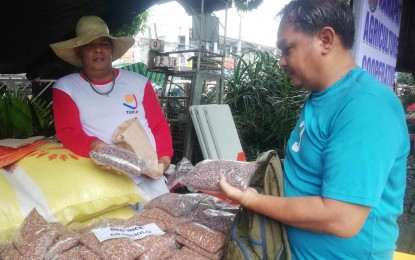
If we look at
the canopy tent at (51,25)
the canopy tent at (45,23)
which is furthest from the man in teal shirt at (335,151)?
the canopy tent at (45,23)

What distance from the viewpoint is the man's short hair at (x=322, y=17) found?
35.8 inches

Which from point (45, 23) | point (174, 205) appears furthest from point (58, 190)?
point (45, 23)

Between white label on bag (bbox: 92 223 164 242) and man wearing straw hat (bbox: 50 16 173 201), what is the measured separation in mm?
537

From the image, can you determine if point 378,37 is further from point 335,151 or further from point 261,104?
point 261,104

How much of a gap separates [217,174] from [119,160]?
1.48 feet

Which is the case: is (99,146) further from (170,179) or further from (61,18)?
(61,18)

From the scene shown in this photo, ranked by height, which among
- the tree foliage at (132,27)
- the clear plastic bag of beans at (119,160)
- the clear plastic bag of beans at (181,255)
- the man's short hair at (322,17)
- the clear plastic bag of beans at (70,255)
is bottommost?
the clear plastic bag of beans at (181,255)

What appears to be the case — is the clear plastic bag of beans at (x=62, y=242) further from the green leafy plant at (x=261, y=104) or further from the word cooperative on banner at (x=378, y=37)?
the green leafy plant at (x=261, y=104)

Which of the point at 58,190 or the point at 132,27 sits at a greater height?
the point at 132,27

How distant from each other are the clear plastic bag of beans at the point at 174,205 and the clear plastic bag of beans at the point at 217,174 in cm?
13

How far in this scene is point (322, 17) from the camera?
0.91 meters

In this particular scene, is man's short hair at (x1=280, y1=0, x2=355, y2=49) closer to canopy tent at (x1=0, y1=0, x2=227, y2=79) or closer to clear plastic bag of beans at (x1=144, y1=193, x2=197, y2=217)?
clear plastic bag of beans at (x1=144, y1=193, x2=197, y2=217)

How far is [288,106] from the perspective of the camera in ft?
17.8

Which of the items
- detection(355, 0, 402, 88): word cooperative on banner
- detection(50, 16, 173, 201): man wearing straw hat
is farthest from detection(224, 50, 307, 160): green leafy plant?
detection(50, 16, 173, 201): man wearing straw hat
